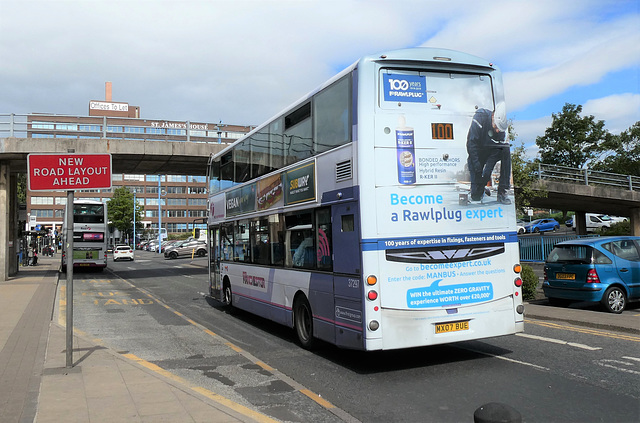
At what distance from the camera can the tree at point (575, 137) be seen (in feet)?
155

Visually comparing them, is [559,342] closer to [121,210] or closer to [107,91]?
[121,210]

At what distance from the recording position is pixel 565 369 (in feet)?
22.1

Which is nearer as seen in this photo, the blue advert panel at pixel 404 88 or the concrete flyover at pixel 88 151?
the blue advert panel at pixel 404 88

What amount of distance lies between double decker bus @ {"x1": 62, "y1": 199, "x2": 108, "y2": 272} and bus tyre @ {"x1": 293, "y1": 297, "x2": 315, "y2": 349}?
25075 mm

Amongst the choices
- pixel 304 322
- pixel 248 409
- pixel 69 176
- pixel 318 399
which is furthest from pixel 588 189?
pixel 69 176

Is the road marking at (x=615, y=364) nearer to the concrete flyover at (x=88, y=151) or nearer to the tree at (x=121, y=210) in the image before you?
the concrete flyover at (x=88, y=151)

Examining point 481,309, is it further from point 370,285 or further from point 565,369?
point 370,285

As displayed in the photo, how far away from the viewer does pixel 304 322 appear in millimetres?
8797

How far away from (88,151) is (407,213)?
22712mm

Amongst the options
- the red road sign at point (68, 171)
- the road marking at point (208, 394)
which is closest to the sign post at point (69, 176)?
the red road sign at point (68, 171)

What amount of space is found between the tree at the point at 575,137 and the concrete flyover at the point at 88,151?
35201 mm

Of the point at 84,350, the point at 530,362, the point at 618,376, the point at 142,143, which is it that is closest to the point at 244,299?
the point at 84,350

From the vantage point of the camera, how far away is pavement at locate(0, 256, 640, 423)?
17.0 feet

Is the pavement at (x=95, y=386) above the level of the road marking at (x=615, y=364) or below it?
above
